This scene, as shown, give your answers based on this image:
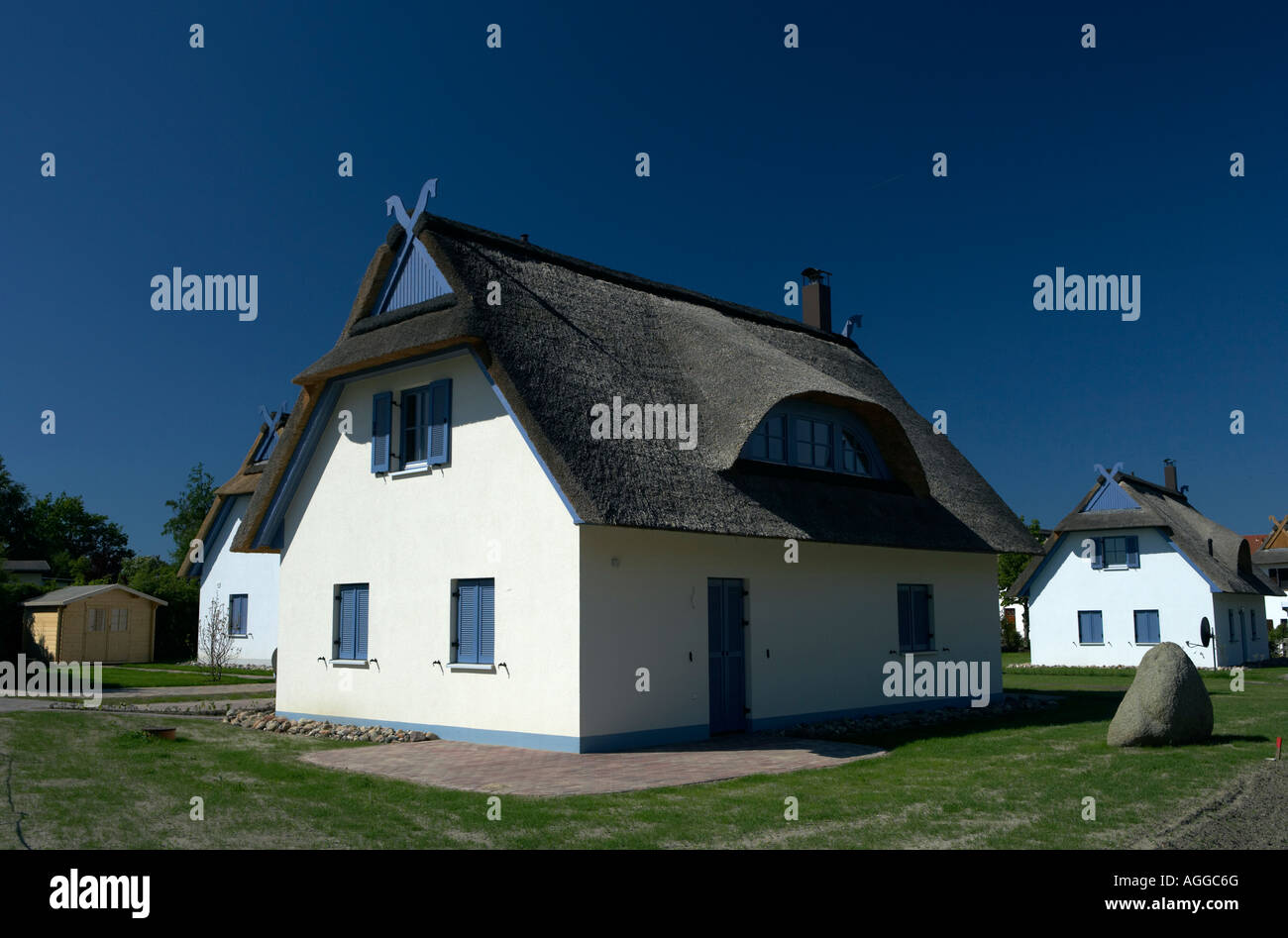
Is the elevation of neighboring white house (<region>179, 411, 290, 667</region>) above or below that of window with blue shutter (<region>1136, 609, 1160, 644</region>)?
above

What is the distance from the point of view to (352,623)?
1681 centimetres

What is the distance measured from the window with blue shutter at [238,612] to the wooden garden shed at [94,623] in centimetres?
471

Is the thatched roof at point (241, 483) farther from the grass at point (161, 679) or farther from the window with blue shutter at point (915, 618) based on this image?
the window with blue shutter at point (915, 618)

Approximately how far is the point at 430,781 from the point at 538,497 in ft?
14.0

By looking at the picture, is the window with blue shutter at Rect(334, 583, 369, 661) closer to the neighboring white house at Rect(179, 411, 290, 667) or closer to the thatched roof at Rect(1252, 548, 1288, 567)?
the neighboring white house at Rect(179, 411, 290, 667)

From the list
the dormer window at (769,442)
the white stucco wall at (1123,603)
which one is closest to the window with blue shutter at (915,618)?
the dormer window at (769,442)

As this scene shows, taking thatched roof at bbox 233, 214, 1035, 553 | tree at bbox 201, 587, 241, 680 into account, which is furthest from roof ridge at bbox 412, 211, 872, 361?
tree at bbox 201, 587, 241, 680

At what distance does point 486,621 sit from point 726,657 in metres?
3.75

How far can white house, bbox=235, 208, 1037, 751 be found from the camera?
13602 mm

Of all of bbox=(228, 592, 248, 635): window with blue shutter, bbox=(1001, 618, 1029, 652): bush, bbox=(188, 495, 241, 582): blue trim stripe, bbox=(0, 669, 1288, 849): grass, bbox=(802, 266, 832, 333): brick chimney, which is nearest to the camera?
bbox=(0, 669, 1288, 849): grass

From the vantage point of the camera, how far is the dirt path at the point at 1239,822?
775cm
